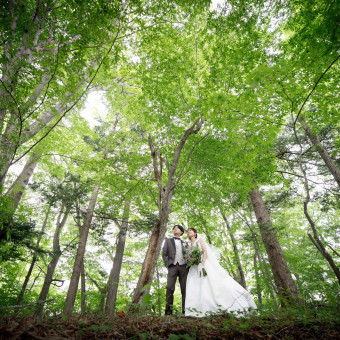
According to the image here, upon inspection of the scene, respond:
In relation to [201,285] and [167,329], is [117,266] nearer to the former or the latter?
[201,285]

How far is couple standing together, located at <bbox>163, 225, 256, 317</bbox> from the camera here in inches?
162

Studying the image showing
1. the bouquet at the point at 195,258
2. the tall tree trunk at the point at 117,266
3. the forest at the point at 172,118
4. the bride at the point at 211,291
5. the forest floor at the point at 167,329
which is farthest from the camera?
the tall tree trunk at the point at 117,266

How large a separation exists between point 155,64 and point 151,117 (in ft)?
5.58

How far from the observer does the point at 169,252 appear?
4.73 meters

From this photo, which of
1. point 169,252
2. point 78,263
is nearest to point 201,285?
point 169,252

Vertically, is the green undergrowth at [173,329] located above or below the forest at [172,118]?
below

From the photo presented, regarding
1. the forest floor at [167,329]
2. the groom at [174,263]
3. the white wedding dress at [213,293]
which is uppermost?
the groom at [174,263]

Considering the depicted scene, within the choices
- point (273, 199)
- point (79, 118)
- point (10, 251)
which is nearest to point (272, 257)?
point (273, 199)

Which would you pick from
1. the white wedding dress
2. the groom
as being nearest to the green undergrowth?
the white wedding dress

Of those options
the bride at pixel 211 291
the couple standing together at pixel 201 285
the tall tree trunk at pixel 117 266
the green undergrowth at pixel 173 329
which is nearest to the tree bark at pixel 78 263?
the tall tree trunk at pixel 117 266

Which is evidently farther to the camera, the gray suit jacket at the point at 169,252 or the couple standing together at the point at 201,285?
the gray suit jacket at the point at 169,252

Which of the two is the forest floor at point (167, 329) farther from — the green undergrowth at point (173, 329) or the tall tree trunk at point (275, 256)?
the tall tree trunk at point (275, 256)

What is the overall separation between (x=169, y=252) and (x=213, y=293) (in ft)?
4.42

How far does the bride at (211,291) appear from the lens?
410cm
